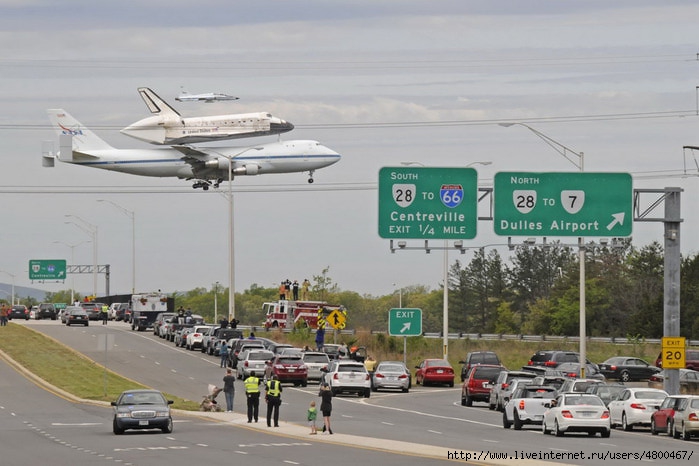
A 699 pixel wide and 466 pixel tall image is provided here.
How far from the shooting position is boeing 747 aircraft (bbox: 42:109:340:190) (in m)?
84.5

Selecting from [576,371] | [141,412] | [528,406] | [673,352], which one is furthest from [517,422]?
[576,371]

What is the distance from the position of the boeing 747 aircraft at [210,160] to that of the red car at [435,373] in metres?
21.9

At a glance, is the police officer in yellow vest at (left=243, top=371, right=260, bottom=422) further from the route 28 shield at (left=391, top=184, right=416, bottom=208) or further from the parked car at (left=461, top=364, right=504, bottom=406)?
the parked car at (left=461, top=364, right=504, bottom=406)

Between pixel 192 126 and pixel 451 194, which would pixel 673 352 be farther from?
pixel 192 126

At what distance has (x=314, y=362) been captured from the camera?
60.8m

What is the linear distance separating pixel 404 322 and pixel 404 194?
20.0 meters

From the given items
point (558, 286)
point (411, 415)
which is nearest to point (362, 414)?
point (411, 415)

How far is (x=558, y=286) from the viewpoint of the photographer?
14250 centimetres

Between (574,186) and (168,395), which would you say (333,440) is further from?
(168,395)

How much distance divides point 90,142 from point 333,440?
64.8 metres

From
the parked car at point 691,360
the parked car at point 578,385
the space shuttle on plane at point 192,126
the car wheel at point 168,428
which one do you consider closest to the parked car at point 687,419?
the parked car at point 578,385

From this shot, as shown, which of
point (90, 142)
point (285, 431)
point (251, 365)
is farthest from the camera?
point (90, 142)

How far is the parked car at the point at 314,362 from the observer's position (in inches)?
2379

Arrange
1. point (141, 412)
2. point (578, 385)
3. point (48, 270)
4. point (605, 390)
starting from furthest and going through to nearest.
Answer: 1. point (48, 270)
2. point (578, 385)
3. point (605, 390)
4. point (141, 412)
